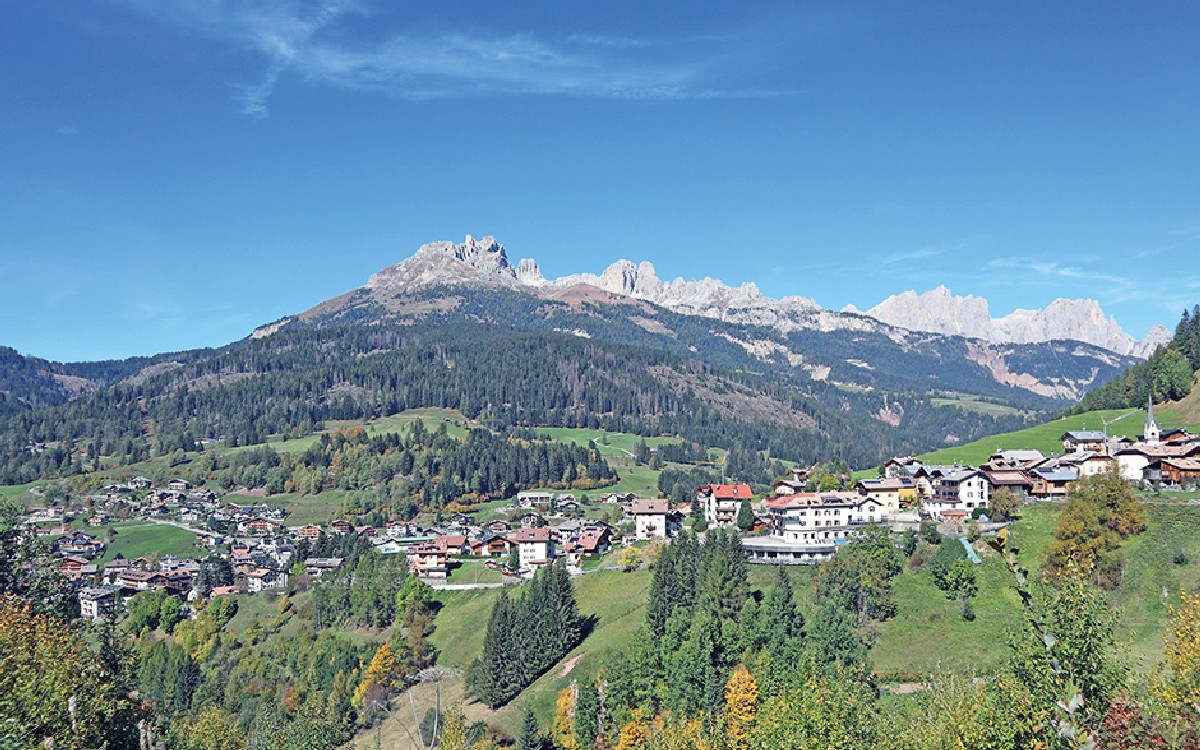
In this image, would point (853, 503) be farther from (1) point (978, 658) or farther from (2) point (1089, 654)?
(2) point (1089, 654)

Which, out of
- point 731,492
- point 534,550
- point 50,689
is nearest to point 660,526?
point 731,492

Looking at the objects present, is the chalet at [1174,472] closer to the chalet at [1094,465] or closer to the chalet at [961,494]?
the chalet at [1094,465]

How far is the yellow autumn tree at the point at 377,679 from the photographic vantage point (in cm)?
10375

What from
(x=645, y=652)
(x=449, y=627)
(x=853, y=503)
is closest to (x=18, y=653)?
(x=645, y=652)

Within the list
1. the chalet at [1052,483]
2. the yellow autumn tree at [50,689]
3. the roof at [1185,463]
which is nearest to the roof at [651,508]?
the chalet at [1052,483]

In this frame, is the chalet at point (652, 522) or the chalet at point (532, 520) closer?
the chalet at point (652, 522)

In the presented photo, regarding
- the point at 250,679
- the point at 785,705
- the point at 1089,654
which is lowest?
the point at 250,679

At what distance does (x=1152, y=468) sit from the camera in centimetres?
10650

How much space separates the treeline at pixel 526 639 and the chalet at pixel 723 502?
4037cm

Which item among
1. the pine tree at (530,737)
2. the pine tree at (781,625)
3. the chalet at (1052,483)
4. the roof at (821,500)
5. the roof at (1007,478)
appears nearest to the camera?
the pine tree at (530,737)

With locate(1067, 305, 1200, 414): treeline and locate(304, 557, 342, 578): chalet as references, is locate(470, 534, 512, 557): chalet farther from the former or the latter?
locate(1067, 305, 1200, 414): treeline

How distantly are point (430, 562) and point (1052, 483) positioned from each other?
8801 centimetres

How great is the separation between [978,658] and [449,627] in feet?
226

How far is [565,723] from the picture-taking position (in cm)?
8081
